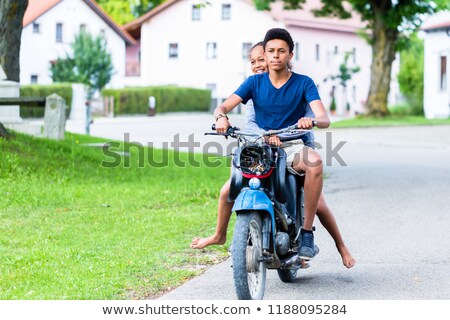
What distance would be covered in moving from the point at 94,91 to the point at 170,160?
1959 inches

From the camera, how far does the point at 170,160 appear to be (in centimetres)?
2098

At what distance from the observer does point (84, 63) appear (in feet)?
226

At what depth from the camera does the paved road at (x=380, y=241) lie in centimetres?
792

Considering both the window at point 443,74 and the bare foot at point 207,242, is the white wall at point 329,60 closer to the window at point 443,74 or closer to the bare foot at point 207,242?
the window at point 443,74

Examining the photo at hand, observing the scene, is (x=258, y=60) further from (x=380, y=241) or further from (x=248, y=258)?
(x=380, y=241)

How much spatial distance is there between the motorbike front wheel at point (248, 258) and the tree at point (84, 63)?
61.4 metres

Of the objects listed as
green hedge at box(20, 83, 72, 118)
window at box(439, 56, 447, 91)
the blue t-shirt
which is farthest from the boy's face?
green hedge at box(20, 83, 72, 118)

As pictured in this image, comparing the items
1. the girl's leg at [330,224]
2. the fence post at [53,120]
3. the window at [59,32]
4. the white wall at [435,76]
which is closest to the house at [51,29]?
the window at [59,32]

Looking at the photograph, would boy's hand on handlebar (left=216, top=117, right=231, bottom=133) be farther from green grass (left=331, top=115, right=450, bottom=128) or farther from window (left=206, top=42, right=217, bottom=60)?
window (left=206, top=42, right=217, bottom=60)

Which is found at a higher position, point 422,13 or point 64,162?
point 422,13

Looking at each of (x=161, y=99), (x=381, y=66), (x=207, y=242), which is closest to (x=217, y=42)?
(x=161, y=99)

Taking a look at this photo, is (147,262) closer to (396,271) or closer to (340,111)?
(396,271)

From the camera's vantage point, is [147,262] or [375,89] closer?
[147,262]
